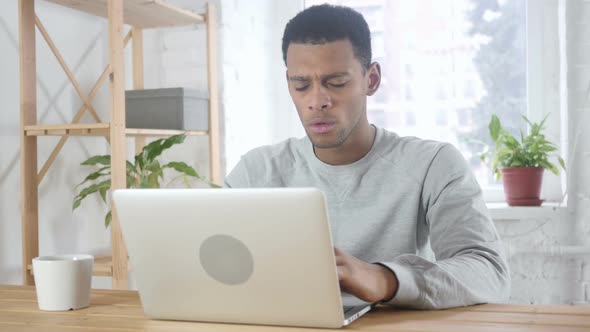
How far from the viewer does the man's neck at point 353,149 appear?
1.69 m

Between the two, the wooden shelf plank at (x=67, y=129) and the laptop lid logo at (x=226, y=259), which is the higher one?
the wooden shelf plank at (x=67, y=129)

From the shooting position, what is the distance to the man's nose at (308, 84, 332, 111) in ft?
5.10

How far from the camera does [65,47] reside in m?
2.50

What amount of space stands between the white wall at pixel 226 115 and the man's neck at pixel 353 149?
3.47 feet

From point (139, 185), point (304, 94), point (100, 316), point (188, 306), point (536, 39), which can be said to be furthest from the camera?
point (536, 39)

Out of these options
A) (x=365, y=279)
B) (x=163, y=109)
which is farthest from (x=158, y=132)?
(x=365, y=279)

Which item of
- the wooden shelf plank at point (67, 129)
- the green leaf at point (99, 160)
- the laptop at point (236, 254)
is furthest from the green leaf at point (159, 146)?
the laptop at point (236, 254)

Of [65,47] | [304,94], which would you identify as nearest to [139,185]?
[65,47]

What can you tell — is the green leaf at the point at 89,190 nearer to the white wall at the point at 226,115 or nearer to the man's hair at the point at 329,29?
the white wall at the point at 226,115

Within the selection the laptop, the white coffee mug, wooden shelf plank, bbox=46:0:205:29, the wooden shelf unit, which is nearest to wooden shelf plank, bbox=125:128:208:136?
the wooden shelf unit

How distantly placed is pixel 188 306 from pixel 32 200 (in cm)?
125

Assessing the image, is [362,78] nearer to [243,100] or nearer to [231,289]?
[231,289]

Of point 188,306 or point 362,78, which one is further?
point 362,78

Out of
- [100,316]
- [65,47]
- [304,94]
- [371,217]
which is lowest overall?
[100,316]
